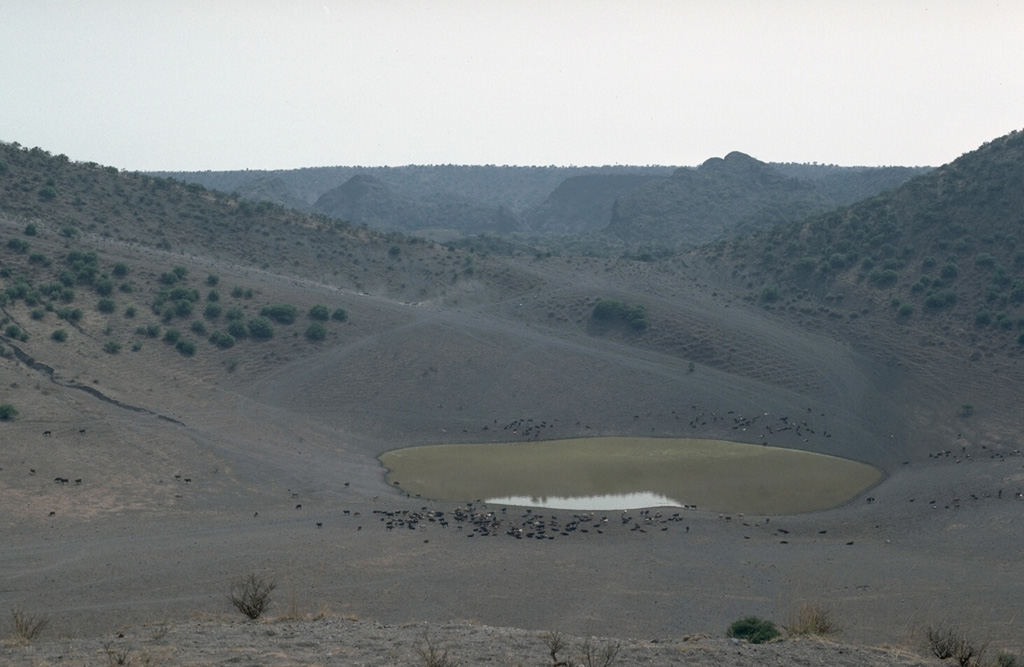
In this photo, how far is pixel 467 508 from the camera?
3569 cm

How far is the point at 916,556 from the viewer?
30375 millimetres

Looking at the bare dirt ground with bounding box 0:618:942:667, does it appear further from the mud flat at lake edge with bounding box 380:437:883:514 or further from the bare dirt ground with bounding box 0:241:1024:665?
the mud flat at lake edge with bounding box 380:437:883:514

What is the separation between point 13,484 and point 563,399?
28.9 metres

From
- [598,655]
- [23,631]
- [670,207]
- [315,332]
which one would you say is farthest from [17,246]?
[670,207]

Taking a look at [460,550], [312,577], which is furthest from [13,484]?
[460,550]

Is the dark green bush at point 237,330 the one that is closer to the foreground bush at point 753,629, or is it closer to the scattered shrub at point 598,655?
the foreground bush at point 753,629

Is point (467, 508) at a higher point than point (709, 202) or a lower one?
lower

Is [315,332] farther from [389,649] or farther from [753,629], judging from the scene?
[389,649]

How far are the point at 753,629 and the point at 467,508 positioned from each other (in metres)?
16.1

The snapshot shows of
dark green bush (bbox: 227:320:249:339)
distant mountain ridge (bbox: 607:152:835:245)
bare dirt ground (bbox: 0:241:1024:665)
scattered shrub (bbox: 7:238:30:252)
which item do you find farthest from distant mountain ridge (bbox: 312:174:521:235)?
dark green bush (bbox: 227:320:249:339)

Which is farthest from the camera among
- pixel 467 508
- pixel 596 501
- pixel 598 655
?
pixel 596 501

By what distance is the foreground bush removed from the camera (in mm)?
20375

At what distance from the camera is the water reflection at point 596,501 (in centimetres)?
3766

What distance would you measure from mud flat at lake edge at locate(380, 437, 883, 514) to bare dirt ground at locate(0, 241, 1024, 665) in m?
1.60
